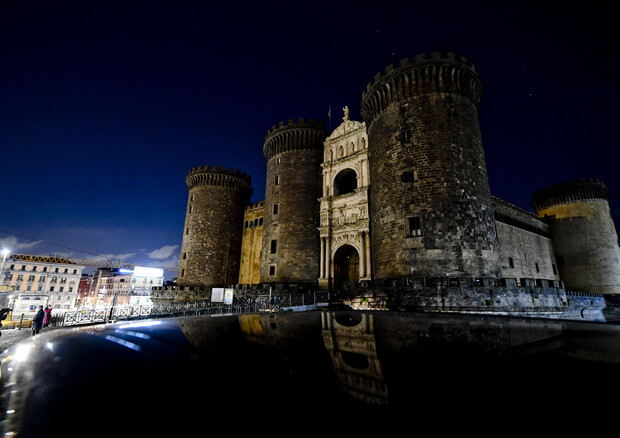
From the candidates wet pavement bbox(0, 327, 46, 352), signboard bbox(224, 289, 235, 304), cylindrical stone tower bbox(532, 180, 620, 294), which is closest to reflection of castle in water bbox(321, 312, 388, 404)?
wet pavement bbox(0, 327, 46, 352)

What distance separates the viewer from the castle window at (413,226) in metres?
17.6

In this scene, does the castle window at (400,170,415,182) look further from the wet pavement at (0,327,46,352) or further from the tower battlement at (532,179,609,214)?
the tower battlement at (532,179,609,214)

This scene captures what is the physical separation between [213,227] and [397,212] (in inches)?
896

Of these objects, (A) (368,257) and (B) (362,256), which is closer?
(A) (368,257)

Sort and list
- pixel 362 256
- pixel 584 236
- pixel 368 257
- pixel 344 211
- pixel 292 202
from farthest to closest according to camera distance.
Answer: pixel 584 236 < pixel 292 202 < pixel 344 211 < pixel 362 256 < pixel 368 257

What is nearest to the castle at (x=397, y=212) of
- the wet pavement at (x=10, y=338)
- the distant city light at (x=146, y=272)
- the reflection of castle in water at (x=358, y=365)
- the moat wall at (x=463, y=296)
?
the moat wall at (x=463, y=296)

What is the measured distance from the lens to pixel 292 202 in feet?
92.1

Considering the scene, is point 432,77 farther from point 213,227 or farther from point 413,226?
point 213,227

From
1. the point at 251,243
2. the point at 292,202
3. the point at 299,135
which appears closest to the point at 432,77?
the point at 299,135

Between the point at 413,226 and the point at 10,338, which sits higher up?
the point at 413,226

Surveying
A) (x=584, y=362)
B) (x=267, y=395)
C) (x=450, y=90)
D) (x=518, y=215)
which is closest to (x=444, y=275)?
(x=450, y=90)

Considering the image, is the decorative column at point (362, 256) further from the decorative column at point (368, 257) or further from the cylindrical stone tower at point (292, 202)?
the cylindrical stone tower at point (292, 202)

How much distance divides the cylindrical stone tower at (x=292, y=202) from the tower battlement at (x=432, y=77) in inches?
403

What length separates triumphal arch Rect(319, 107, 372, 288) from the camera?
24156 mm
